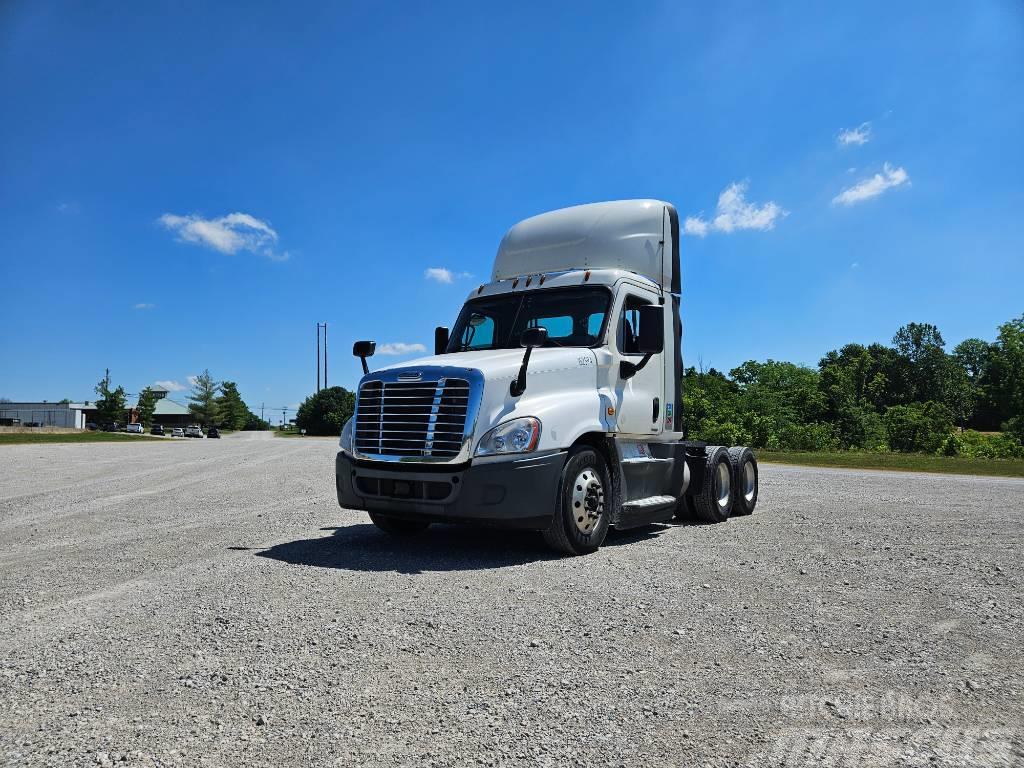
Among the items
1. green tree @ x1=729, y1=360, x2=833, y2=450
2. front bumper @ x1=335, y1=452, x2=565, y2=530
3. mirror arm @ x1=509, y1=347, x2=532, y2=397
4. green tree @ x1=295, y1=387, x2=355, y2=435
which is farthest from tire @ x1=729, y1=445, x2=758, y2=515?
green tree @ x1=295, y1=387, x2=355, y2=435

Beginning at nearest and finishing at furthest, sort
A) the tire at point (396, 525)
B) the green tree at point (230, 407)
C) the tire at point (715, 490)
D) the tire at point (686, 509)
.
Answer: the tire at point (396, 525)
the tire at point (715, 490)
the tire at point (686, 509)
the green tree at point (230, 407)

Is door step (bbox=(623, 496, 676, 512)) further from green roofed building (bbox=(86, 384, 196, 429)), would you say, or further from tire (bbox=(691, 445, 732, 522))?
green roofed building (bbox=(86, 384, 196, 429))

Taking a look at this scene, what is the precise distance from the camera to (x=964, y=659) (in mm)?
3955

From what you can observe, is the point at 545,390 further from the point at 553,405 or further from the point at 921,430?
the point at 921,430

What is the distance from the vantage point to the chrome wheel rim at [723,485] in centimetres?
1009

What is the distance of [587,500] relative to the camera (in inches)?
285

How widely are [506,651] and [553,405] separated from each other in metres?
3.24

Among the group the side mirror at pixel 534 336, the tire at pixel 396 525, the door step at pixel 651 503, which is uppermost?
the side mirror at pixel 534 336

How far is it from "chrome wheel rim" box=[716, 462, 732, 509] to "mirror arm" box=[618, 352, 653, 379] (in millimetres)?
2649

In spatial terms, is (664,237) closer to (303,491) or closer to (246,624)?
(246,624)

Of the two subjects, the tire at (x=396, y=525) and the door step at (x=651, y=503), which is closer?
the door step at (x=651, y=503)

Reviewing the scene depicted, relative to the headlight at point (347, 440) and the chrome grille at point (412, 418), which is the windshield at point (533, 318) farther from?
the headlight at point (347, 440)

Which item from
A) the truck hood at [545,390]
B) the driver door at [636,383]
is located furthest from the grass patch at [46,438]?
the driver door at [636,383]

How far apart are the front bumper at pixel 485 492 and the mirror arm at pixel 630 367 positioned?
5.11 feet
